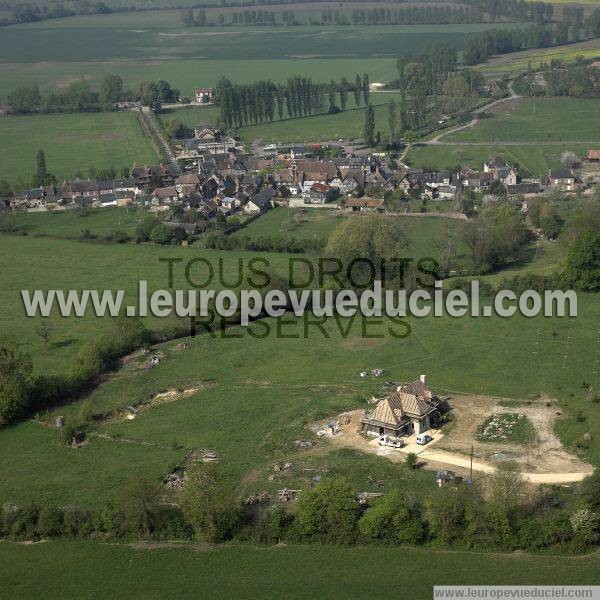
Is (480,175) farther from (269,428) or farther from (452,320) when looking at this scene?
(269,428)

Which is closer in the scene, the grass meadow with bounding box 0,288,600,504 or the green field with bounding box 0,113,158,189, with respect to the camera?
the grass meadow with bounding box 0,288,600,504

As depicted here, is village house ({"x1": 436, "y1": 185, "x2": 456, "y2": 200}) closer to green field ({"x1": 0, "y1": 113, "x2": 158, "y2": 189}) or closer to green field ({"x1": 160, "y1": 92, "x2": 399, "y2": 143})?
green field ({"x1": 160, "y1": 92, "x2": 399, "y2": 143})

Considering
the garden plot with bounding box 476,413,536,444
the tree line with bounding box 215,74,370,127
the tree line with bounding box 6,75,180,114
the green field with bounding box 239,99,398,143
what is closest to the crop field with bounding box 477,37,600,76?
the tree line with bounding box 215,74,370,127

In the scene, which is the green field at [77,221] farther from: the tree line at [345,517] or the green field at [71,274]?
the tree line at [345,517]

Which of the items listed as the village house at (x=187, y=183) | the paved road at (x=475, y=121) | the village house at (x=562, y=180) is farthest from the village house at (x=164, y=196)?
the village house at (x=562, y=180)

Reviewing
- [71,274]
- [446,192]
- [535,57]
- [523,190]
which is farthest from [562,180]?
[535,57]

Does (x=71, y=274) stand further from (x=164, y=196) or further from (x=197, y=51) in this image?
(x=197, y=51)
